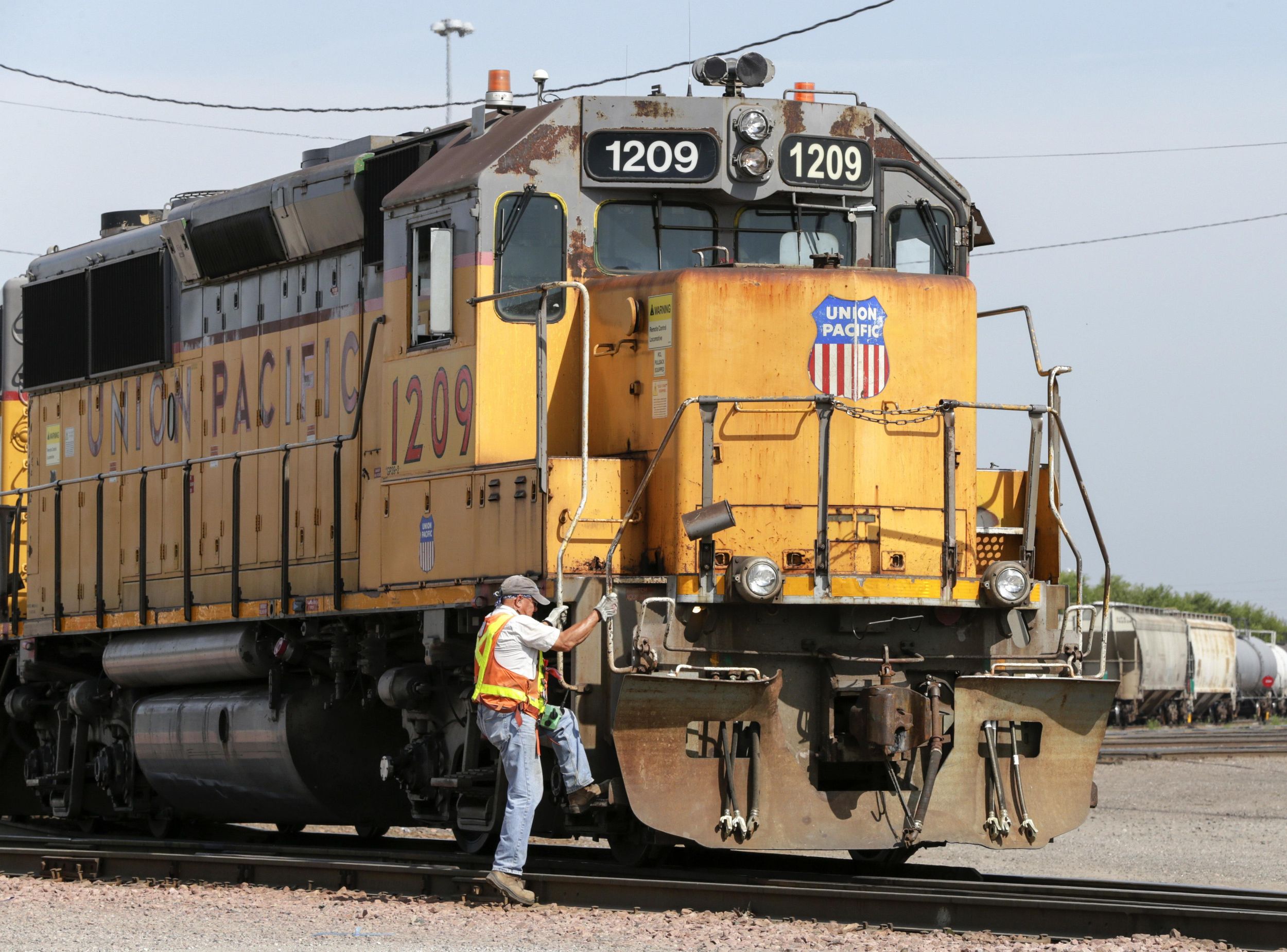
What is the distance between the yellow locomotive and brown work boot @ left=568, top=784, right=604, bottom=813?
0.37 ft

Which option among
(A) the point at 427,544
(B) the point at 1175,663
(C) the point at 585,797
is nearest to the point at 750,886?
(C) the point at 585,797

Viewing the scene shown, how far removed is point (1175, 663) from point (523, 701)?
125 feet

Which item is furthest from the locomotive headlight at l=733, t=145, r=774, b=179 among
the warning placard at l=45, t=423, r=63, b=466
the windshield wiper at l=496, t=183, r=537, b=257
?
the warning placard at l=45, t=423, r=63, b=466

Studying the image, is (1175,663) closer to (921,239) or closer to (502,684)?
(921,239)

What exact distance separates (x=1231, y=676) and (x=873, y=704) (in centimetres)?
4439

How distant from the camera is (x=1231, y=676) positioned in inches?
1978

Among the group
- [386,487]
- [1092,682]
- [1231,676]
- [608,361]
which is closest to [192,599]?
[386,487]

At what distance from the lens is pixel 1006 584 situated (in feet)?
30.1

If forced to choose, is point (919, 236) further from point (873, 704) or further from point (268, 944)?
point (268, 944)

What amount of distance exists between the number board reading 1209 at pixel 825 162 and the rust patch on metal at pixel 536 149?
113 centimetres

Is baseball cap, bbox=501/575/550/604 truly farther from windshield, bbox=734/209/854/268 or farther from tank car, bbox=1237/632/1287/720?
tank car, bbox=1237/632/1287/720

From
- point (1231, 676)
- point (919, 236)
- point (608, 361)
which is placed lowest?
point (1231, 676)

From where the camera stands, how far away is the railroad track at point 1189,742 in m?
25.9

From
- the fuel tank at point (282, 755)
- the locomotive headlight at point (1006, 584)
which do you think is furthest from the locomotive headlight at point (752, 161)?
the fuel tank at point (282, 755)
